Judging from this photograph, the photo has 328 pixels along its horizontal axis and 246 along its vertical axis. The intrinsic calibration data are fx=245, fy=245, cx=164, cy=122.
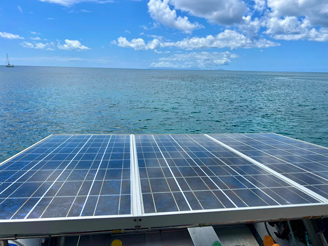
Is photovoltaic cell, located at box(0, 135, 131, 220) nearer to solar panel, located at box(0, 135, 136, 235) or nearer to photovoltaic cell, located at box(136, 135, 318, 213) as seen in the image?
solar panel, located at box(0, 135, 136, 235)

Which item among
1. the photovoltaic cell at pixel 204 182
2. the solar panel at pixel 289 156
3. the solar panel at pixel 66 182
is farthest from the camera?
the solar panel at pixel 289 156

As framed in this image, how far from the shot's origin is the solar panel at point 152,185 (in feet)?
24.0

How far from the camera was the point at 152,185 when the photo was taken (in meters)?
9.52

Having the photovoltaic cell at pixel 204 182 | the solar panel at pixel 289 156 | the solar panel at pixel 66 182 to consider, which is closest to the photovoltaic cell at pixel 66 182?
the solar panel at pixel 66 182

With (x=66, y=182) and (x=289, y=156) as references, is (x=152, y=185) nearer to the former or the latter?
(x=66, y=182)

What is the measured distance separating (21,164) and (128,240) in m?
5.90

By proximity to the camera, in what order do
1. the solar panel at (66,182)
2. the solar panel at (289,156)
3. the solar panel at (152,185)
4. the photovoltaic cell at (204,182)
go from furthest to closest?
the solar panel at (289,156), the photovoltaic cell at (204,182), the solar panel at (66,182), the solar panel at (152,185)

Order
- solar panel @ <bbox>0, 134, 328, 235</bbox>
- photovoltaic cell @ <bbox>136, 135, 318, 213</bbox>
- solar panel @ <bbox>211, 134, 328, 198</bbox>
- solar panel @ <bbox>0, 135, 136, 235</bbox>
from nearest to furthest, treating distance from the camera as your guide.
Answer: solar panel @ <bbox>0, 134, 328, 235</bbox> → solar panel @ <bbox>0, 135, 136, 235</bbox> → photovoltaic cell @ <bbox>136, 135, 318, 213</bbox> → solar panel @ <bbox>211, 134, 328, 198</bbox>

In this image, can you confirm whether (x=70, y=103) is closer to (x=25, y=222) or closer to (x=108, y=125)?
(x=108, y=125)

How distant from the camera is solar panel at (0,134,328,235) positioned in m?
7.32

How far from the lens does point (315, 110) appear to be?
59375 mm

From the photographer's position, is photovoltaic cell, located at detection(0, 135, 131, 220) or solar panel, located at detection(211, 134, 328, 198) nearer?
photovoltaic cell, located at detection(0, 135, 131, 220)

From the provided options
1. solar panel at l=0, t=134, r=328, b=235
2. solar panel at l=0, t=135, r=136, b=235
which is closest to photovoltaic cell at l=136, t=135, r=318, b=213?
solar panel at l=0, t=134, r=328, b=235

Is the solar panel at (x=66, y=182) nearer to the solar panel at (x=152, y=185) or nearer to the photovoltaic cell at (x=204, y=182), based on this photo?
the solar panel at (x=152, y=185)
